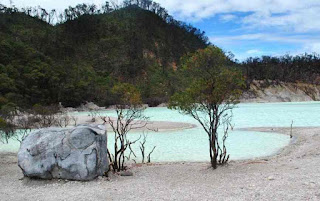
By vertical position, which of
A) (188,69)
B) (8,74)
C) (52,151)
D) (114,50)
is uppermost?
(114,50)

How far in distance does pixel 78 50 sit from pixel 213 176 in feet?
324

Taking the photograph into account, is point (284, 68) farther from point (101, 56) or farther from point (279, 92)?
point (101, 56)

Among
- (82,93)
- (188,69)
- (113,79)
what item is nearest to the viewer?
(188,69)

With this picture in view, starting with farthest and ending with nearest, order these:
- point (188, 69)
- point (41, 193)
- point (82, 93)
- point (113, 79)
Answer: point (113, 79) → point (82, 93) → point (188, 69) → point (41, 193)

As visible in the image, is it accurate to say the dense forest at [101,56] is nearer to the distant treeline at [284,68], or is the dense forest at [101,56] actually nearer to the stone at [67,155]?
the distant treeline at [284,68]

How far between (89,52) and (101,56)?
15.5 feet

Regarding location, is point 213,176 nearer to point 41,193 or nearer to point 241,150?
point 41,193

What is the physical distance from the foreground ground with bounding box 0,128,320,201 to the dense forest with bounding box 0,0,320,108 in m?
49.6

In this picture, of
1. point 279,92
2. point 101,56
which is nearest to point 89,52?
point 101,56

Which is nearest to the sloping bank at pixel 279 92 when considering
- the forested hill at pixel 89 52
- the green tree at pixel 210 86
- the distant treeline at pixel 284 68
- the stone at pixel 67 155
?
the distant treeline at pixel 284 68

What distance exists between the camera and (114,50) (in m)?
105

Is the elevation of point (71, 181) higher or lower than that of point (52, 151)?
lower

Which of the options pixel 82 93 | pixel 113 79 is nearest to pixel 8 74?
pixel 82 93

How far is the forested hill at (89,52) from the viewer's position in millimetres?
66125
